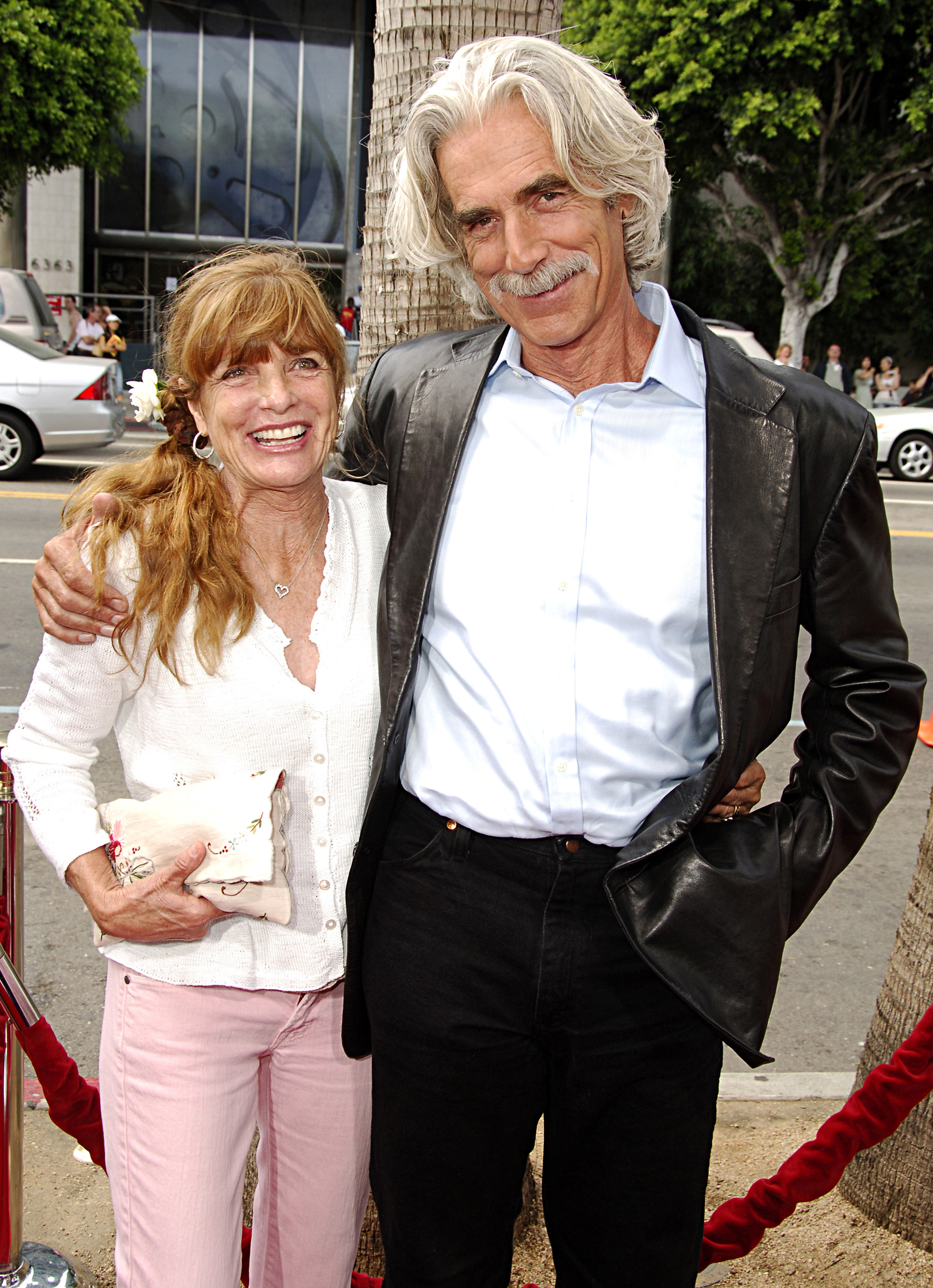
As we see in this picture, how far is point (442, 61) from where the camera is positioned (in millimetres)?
2305

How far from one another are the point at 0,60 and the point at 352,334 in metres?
7.16

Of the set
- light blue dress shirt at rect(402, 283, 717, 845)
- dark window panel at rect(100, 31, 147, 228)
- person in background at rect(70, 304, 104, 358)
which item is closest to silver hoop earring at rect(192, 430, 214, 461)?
light blue dress shirt at rect(402, 283, 717, 845)

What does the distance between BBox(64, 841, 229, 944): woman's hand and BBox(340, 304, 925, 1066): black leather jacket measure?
0.25m

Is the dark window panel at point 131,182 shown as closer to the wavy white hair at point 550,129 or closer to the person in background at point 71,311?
the person in background at point 71,311

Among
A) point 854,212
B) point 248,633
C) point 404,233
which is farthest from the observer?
point 854,212

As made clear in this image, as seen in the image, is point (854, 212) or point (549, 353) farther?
point (854, 212)

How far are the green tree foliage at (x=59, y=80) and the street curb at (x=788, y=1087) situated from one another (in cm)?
1985

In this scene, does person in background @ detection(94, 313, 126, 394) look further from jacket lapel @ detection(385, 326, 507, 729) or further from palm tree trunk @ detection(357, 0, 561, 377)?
jacket lapel @ detection(385, 326, 507, 729)

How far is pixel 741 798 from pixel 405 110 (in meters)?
1.67

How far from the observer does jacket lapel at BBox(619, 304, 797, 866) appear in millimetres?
1731

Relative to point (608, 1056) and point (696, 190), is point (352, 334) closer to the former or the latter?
point (696, 190)

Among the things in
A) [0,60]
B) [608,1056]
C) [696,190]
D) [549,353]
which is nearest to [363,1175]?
[608,1056]

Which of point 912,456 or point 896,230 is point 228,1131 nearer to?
point 912,456

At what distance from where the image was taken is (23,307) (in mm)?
14836
